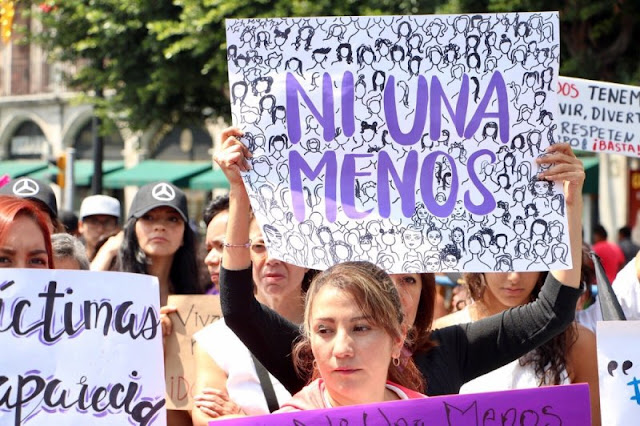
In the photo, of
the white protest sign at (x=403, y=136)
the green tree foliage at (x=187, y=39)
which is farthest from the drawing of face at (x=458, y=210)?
the green tree foliage at (x=187, y=39)

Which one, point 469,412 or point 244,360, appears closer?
point 469,412

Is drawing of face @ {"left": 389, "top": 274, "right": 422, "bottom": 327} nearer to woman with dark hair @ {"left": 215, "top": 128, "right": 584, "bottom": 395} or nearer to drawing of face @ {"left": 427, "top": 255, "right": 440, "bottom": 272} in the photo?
woman with dark hair @ {"left": 215, "top": 128, "right": 584, "bottom": 395}

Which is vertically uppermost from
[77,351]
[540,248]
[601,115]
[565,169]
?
[601,115]

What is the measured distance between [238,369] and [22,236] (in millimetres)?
816

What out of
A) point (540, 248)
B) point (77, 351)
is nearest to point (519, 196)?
point (540, 248)

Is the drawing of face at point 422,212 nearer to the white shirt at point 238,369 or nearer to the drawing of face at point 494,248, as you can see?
the drawing of face at point 494,248

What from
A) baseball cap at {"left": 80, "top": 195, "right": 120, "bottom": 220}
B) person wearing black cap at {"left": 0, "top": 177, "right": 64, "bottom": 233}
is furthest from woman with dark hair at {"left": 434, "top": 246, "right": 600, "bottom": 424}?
baseball cap at {"left": 80, "top": 195, "right": 120, "bottom": 220}

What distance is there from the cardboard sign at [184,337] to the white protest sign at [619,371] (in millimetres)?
1605

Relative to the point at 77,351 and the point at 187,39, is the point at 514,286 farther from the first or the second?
the point at 187,39

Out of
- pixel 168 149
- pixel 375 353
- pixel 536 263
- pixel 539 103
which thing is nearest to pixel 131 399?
pixel 375 353

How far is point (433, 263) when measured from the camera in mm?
3238

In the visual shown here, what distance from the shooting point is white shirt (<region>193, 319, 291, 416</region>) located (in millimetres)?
3418

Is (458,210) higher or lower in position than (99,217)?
lower

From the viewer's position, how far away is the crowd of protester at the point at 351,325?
2756 millimetres
